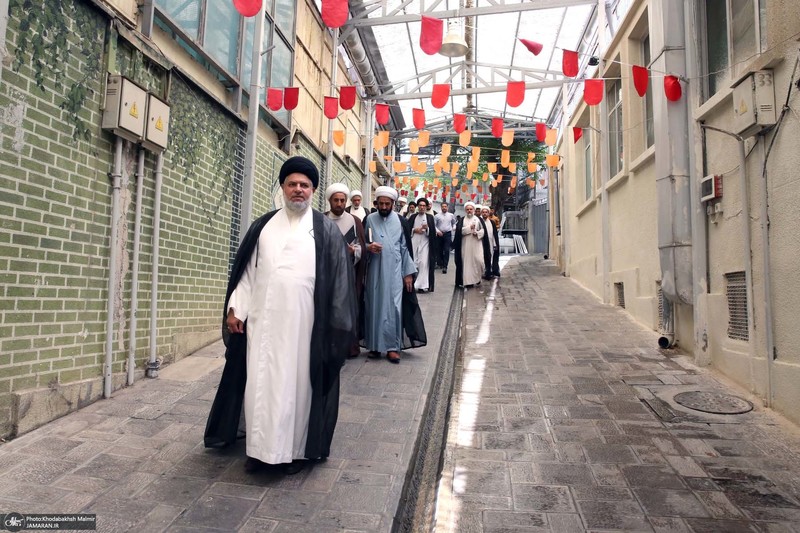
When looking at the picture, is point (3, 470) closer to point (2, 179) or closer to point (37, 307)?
point (37, 307)

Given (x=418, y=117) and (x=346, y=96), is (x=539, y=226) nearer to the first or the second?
(x=418, y=117)

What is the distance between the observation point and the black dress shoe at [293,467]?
285 cm

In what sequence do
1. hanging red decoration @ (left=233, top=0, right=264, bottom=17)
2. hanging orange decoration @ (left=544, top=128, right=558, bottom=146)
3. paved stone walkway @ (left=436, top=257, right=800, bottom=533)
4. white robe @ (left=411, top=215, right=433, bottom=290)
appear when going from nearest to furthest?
paved stone walkway @ (left=436, top=257, right=800, bottom=533)
hanging red decoration @ (left=233, top=0, right=264, bottom=17)
white robe @ (left=411, top=215, right=433, bottom=290)
hanging orange decoration @ (left=544, top=128, right=558, bottom=146)

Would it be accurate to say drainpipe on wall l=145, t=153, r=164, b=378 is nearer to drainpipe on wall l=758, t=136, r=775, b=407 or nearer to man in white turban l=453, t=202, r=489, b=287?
drainpipe on wall l=758, t=136, r=775, b=407

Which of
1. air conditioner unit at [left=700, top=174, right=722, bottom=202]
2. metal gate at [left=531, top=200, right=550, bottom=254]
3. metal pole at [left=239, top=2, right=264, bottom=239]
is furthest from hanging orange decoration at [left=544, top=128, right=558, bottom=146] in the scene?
metal pole at [left=239, top=2, right=264, bottom=239]

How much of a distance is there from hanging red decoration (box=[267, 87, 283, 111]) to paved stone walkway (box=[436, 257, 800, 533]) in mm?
4341

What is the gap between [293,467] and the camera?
286 centimetres

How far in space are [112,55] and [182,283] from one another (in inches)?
83.8

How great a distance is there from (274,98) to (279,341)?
5.39m

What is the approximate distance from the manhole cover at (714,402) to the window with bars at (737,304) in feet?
2.00

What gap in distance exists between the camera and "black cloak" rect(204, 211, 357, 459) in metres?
2.89

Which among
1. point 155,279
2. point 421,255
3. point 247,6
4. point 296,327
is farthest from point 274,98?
point 296,327

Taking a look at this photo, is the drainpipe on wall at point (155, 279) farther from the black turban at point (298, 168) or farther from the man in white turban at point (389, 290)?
the black turban at point (298, 168)

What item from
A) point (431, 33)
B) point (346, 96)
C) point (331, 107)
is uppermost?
point (431, 33)
